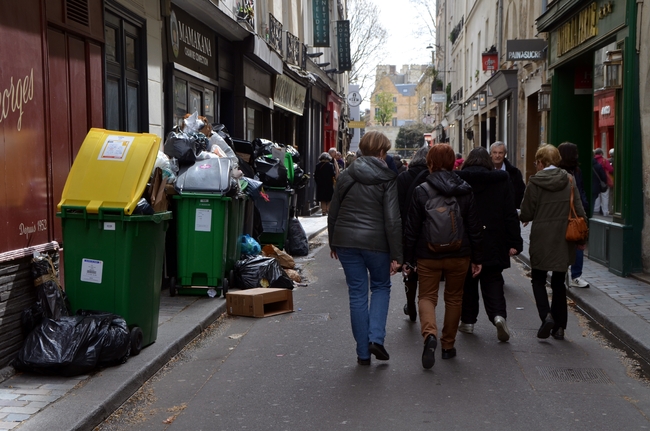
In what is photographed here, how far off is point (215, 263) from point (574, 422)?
478 centimetres

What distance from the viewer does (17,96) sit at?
5.98 m

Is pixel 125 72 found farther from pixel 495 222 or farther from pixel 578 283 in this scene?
pixel 578 283

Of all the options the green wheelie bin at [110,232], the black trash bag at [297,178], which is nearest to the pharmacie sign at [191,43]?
the black trash bag at [297,178]

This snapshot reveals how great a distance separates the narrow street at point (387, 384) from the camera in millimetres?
4930

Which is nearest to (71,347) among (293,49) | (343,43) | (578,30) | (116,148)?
(116,148)

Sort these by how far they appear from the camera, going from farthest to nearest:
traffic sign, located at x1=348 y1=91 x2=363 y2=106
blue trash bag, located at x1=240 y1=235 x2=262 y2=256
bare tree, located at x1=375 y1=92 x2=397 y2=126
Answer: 1. bare tree, located at x1=375 y1=92 x2=397 y2=126
2. traffic sign, located at x1=348 y1=91 x2=363 y2=106
3. blue trash bag, located at x1=240 y1=235 x2=262 y2=256

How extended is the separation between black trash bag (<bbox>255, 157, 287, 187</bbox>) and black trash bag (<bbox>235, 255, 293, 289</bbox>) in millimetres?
2918

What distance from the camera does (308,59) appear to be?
84.4 feet

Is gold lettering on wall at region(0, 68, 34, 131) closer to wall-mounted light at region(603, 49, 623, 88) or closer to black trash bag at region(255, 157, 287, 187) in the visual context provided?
black trash bag at region(255, 157, 287, 187)

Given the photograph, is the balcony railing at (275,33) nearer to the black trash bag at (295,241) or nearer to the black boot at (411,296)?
the black trash bag at (295,241)

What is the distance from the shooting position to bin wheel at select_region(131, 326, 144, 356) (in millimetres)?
6055

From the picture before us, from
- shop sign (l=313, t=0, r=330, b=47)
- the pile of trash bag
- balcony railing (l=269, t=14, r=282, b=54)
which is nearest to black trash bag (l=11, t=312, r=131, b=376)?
the pile of trash bag

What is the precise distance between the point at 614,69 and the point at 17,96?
25.9 feet

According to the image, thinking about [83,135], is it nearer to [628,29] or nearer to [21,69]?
[21,69]
